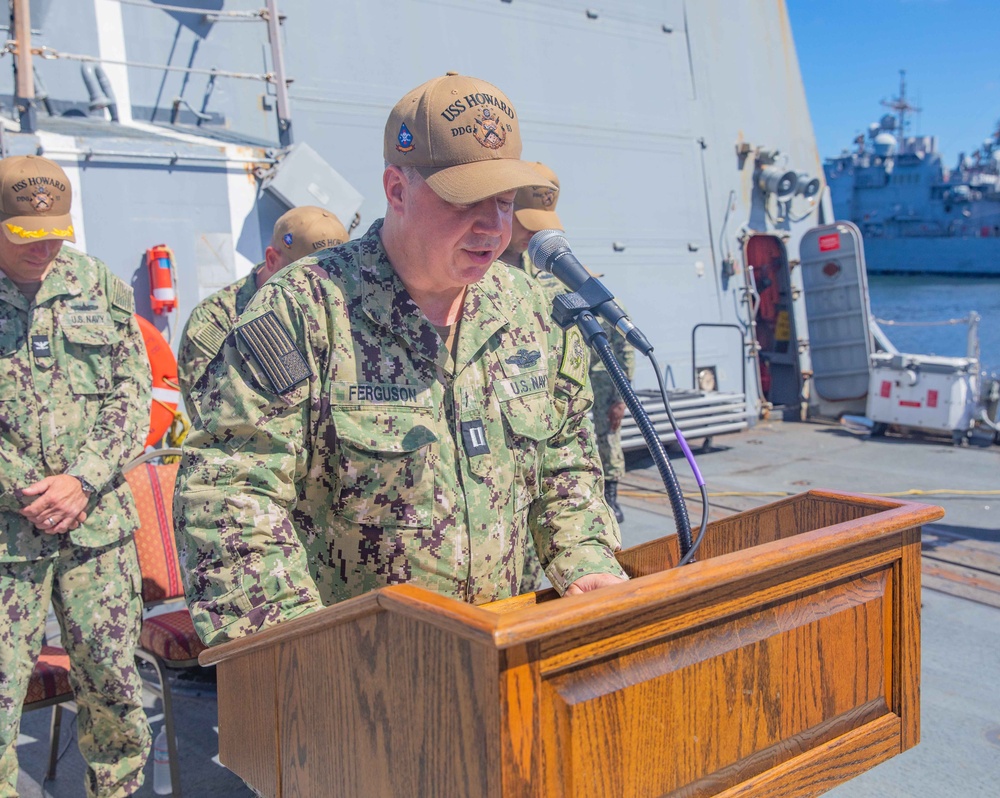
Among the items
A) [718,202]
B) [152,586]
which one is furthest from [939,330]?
[152,586]

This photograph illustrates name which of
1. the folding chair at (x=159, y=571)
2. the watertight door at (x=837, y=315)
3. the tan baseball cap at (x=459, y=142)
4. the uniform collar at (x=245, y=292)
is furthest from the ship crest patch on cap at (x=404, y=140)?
the watertight door at (x=837, y=315)

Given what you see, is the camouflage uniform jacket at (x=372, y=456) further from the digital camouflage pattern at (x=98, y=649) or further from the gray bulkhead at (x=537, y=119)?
the gray bulkhead at (x=537, y=119)

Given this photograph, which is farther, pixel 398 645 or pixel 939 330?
pixel 939 330

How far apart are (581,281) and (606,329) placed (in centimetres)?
148

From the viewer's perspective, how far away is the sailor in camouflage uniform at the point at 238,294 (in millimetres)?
3338

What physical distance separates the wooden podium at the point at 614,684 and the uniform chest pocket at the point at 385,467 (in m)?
0.22

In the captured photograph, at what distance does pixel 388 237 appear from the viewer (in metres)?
1.61

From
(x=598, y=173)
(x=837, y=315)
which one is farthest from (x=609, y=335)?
(x=837, y=315)

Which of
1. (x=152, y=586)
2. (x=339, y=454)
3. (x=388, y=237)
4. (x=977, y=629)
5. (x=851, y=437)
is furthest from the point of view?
(x=851, y=437)

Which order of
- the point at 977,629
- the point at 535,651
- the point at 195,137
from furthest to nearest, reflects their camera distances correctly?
the point at 195,137, the point at 977,629, the point at 535,651

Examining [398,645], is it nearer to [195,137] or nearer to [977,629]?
[977,629]

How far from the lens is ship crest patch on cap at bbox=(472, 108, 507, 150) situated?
4.72 feet

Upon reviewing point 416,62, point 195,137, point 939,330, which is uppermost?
point 416,62

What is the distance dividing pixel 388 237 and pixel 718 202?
25.9 feet
